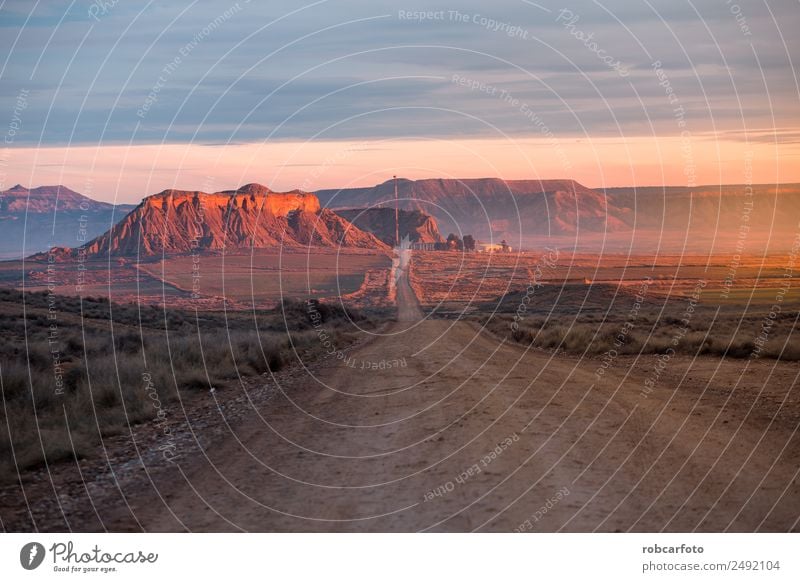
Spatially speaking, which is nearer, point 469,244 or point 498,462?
point 498,462

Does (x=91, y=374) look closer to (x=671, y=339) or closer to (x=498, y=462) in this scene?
(x=498, y=462)

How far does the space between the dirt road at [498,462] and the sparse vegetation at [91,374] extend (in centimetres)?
198

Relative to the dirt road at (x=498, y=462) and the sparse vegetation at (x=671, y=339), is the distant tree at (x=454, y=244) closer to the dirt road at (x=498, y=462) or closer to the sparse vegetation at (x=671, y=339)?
the sparse vegetation at (x=671, y=339)

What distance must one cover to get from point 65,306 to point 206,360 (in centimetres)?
2088

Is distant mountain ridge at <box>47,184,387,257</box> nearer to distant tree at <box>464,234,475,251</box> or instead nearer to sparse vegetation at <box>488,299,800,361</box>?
distant tree at <box>464,234,475,251</box>

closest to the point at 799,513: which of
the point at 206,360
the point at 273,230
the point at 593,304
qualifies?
the point at 206,360

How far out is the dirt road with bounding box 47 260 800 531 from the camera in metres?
7.93

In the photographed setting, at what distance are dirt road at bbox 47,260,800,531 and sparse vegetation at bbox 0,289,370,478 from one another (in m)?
1.98

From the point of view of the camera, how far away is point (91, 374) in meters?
16.4

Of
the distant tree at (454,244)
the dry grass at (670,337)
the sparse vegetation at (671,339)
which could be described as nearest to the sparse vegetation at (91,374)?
the sparse vegetation at (671,339)

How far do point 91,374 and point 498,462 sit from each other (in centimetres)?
1003

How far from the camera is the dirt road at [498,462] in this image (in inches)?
312

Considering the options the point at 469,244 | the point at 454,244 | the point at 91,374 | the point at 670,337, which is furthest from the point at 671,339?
the point at 454,244

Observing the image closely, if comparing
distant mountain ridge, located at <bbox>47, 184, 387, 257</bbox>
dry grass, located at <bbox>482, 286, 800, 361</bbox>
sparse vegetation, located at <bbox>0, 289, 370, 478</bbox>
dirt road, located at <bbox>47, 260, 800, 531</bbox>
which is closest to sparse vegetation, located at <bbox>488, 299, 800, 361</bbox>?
dry grass, located at <bbox>482, 286, 800, 361</bbox>
